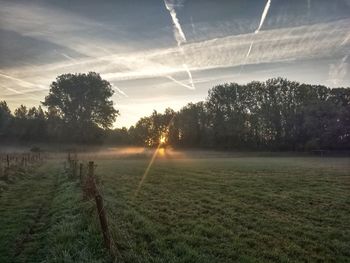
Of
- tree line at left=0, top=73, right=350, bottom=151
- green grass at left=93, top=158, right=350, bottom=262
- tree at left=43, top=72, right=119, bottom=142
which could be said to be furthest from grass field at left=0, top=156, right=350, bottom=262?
tree at left=43, top=72, right=119, bottom=142

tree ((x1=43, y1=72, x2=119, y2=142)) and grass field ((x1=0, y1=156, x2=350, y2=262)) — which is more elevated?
tree ((x1=43, y1=72, x2=119, y2=142))

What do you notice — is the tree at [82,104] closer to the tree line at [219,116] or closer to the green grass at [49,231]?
the tree line at [219,116]

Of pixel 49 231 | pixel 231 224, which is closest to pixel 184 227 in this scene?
pixel 231 224

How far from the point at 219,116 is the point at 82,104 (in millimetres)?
43579

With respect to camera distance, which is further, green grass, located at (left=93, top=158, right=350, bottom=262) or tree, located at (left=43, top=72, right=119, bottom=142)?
tree, located at (left=43, top=72, right=119, bottom=142)

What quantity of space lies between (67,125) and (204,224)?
102 meters

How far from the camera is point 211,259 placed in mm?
9602

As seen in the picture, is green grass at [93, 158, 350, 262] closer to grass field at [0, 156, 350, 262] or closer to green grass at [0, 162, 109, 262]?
grass field at [0, 156, 350, 262]

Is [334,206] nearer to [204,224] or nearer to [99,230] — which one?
[204,224]

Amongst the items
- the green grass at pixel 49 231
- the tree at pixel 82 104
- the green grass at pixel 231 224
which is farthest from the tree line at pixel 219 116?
the green grass at pixel 49 231

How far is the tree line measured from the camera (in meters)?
99.8

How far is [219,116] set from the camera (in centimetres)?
11294

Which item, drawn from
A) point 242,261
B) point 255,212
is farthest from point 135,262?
point 255,212

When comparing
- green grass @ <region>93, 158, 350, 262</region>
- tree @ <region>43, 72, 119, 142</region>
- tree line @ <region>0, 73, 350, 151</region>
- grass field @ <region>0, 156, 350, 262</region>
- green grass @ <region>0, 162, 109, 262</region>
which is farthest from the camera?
tree @ <region>43, 72, 119, 142</region>
